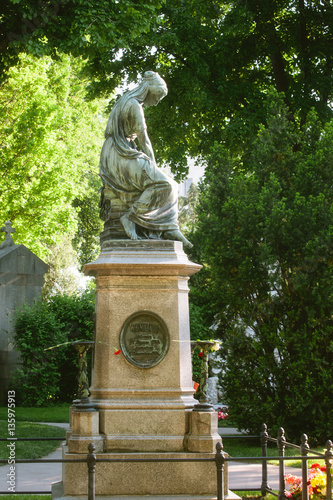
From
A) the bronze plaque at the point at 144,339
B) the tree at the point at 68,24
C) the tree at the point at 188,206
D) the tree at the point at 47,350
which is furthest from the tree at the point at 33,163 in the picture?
the tree at the point at 188,206

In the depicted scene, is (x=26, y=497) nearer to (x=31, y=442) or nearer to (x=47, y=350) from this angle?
(x=31, y=442)

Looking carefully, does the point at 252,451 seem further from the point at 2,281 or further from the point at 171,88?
the point at 171,88

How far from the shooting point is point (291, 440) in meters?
12.0

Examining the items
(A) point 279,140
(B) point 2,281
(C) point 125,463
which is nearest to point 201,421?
(C) point 125,463

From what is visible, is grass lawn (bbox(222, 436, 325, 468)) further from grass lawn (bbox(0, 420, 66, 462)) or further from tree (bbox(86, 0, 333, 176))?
tree (bbox(86, 0, 333, 176))

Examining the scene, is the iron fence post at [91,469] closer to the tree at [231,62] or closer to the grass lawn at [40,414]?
the grass lawn at [40,414]

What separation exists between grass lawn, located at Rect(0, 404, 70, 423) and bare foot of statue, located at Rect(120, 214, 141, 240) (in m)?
7.83

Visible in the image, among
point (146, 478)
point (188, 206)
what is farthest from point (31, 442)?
point (188, 206)

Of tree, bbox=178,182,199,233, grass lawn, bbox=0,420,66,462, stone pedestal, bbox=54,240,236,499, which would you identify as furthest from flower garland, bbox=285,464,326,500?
tree, bbox=178,182,199,233

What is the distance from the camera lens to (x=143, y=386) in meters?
7.19

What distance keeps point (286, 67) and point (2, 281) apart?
1051cm

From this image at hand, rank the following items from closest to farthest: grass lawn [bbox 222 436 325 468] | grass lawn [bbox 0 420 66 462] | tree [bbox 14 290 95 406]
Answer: grass lawn [bbox 0 420 66 462] < grass lawn [bbox 222 436 325 468] < tree [bbox 14 290 95 406]

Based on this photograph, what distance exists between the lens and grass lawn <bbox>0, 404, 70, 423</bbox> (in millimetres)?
14445

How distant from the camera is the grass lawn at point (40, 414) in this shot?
47.4 ft
